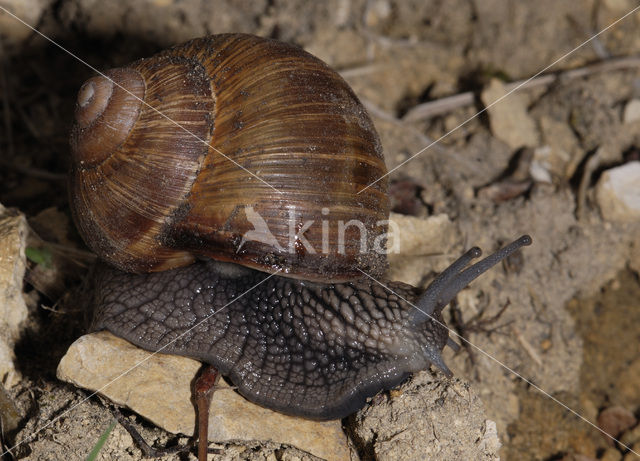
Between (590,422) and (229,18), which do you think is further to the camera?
(229,18)

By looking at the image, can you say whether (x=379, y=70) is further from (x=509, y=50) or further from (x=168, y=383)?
(x=168, y=383)

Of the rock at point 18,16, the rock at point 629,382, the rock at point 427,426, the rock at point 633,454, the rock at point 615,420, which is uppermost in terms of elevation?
the rock at point 18,16

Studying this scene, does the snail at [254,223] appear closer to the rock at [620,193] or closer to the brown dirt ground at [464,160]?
the brown dirt ground at [464,160]

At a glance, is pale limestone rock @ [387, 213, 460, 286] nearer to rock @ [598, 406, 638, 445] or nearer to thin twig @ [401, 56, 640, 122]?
thin twig @ [401, 56, 640, 122]

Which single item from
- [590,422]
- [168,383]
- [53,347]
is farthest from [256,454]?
[590,422]

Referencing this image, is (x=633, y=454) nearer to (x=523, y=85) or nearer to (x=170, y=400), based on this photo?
(x=170, y=400)

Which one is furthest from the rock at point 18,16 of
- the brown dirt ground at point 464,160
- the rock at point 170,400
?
the rock at point 170,400
